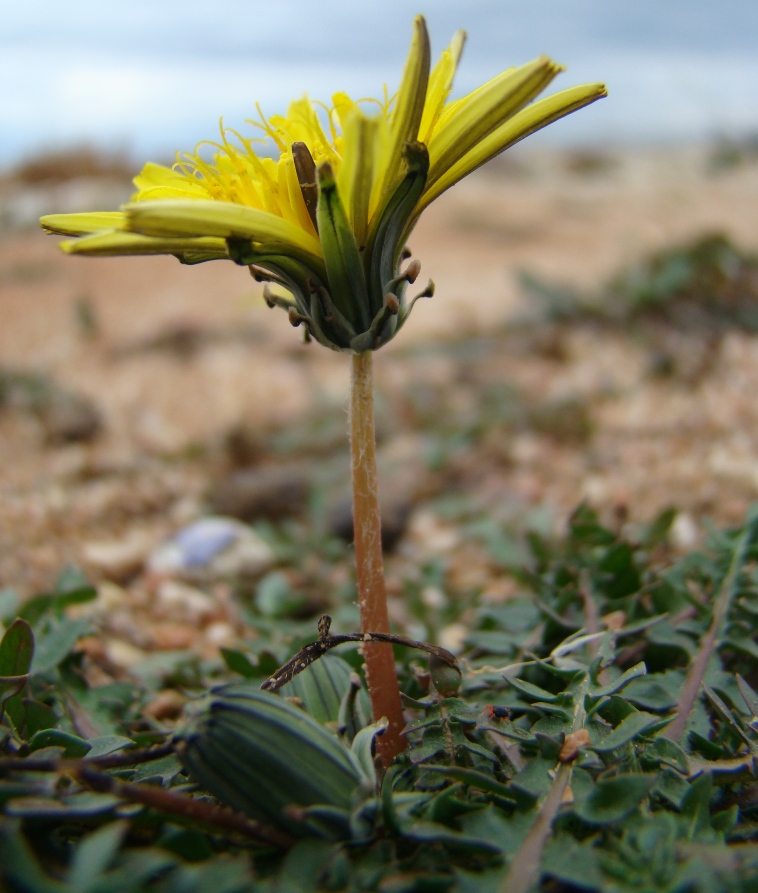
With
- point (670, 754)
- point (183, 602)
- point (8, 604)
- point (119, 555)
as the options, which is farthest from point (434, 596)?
point (670, 754)

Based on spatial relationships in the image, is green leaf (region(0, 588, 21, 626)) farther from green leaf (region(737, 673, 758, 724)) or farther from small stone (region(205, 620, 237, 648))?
green leaf (region(737, 673, 758, 724))

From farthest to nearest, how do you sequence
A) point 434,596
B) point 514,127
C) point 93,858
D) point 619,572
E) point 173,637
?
point 434,596 < point 173,637 < point 619,572 < point 514,127 < point 93,858

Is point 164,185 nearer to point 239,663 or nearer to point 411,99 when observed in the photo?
point 411,99

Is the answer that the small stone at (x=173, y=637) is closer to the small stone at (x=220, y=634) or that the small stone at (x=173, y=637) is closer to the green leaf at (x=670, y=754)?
the small stone at (x=220, y=634)

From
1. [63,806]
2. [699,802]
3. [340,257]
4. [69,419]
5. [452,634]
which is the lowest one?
[452,634]

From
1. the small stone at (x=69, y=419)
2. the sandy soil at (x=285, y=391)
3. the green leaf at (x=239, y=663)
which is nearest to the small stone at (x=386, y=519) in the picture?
the sandy soil at (x=285, y=391)
